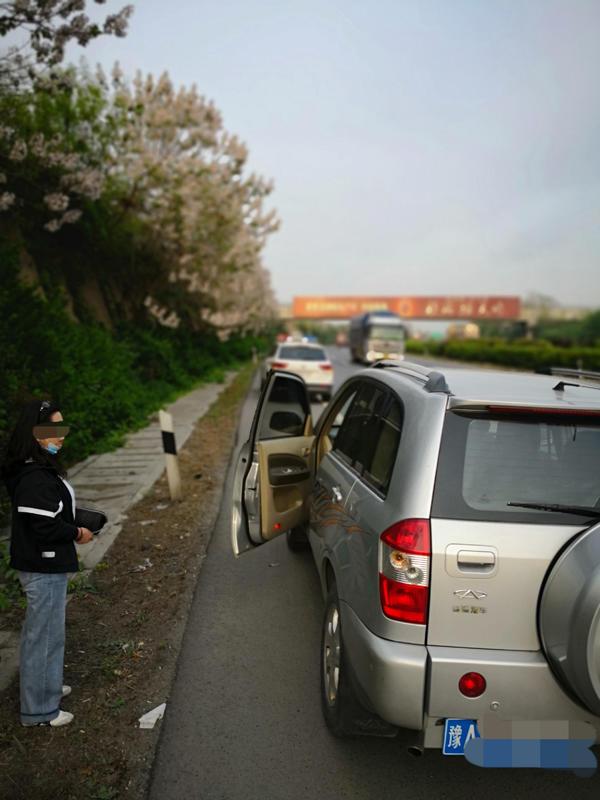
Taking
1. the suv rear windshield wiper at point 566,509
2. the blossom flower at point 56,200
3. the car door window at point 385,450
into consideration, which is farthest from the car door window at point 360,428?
the blossom flower at point 56,200

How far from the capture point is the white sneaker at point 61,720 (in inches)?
130

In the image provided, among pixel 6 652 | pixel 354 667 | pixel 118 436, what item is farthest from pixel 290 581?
pixel 118 436

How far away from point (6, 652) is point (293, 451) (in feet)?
7.58

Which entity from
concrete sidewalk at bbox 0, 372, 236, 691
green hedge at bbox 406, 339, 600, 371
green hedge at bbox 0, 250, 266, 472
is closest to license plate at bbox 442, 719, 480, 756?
concrete sidewalk at bbox 0, 372, 236, 691

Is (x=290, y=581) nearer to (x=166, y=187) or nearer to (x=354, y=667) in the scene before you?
(x=354, y=667)

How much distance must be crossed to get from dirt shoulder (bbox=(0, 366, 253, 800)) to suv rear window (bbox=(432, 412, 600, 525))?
185cm

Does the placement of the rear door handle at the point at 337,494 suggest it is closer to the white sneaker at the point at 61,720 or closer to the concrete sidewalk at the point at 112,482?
the white sneaker at the point at 61,720

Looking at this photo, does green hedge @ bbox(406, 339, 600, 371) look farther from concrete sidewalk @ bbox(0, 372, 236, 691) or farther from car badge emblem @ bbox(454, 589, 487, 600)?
car badge emblem @ bbox(454, 589, 487, 600)

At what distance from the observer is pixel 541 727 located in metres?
2.51

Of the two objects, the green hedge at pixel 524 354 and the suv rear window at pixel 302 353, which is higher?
the suv rear window at pixel 302 353

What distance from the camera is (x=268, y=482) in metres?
4.61

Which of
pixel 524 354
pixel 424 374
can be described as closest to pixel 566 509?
pixel 424 374

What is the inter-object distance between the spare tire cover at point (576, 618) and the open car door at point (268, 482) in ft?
7.52

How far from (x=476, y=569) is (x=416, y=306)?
3200 inches
